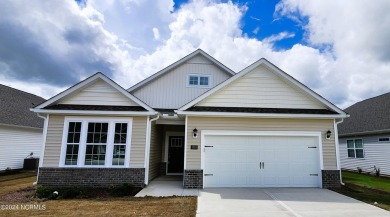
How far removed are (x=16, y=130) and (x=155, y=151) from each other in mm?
10404

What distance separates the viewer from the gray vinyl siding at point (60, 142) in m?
9.86

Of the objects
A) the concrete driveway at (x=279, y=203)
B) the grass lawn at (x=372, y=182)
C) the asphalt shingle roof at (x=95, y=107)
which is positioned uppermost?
the asphalt shingle roof at (x=95, y=107)

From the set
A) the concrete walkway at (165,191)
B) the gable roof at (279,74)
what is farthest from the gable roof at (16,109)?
the gable roof at (279,74)

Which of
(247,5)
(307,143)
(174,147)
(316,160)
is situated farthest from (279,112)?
(174,147)

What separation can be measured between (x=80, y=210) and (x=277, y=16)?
12927mm

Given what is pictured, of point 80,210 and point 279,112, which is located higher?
point 279,112

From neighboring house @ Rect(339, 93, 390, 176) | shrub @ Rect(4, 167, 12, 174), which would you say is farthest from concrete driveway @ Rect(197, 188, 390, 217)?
shrub @ Rect(4, 167, 12, 174)

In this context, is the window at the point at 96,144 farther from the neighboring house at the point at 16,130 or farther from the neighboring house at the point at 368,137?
the neighboring house at the point at 368,137

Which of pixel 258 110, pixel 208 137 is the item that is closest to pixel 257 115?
pixel 258 110

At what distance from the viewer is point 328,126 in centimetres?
1041

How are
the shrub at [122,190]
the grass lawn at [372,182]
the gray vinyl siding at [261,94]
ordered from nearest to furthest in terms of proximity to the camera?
the shrub at [122,190] < the gray vinyl siding at [261,94] < the grass lawn at [372,182]

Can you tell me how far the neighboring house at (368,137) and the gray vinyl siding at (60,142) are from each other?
14.0 metres

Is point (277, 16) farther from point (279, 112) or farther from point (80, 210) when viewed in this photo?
point (80, 210)

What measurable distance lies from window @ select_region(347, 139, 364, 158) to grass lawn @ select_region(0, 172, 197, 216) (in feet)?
47.3
